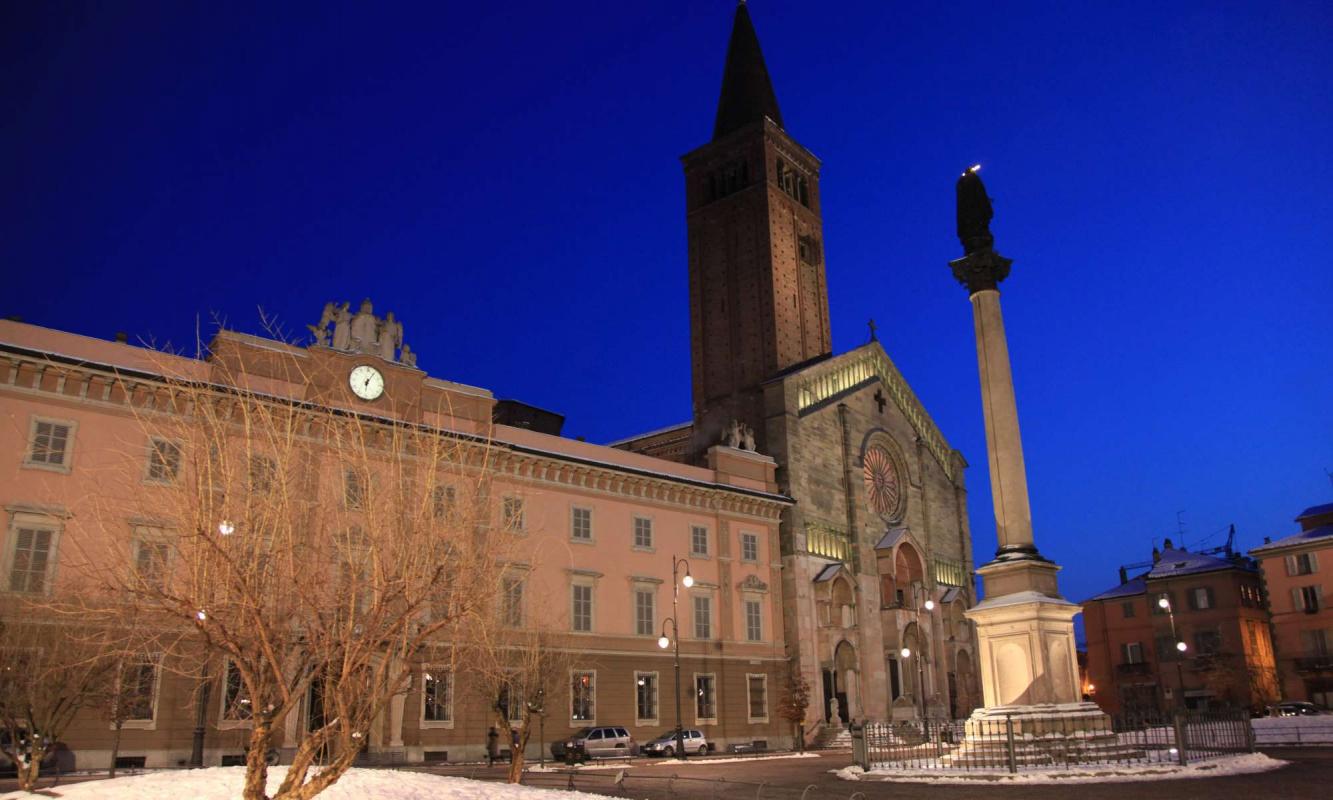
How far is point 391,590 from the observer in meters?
11.0

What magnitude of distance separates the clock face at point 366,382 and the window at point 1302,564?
5246 centimetres

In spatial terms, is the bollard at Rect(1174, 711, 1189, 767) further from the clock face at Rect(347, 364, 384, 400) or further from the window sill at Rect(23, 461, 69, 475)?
the window sill at Rect(23, 461, 69, 475)

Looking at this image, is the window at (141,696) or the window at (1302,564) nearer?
the window at (141,696)

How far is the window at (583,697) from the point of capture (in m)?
37.9

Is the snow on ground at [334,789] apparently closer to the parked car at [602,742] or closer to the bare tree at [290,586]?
the bare tree at [290,586]

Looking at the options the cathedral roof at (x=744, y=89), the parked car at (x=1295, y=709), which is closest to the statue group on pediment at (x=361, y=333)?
the cathedral roof at (x=744, y=89)

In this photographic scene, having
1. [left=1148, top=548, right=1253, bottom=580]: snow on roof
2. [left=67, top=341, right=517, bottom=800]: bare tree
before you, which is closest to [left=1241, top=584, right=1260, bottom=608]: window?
[left=1148, top=548, right=1253, bottom=580]: snow on roof

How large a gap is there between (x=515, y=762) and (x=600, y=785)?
9.71 ft

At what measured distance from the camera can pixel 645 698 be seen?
40.4 m

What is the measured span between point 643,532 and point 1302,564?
4093 centimetres

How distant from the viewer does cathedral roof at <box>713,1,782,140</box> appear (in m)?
67.8

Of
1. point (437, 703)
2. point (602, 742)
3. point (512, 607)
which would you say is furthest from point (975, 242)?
point (437, 703)

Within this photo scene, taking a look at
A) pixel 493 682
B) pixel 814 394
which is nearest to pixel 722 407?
pixel 814 394

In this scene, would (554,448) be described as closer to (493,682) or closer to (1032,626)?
(493,682)
